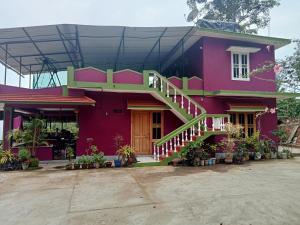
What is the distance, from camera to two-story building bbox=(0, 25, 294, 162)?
32.3 ft

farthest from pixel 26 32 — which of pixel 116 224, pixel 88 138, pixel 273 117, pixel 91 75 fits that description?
pixel 273 117

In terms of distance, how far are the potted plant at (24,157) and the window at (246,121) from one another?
29.5 ft

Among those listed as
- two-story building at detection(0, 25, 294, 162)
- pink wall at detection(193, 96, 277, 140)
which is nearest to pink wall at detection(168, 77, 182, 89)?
two-story building at detection(0, 25, 294, 162)

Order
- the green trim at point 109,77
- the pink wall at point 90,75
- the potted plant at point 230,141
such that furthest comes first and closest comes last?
1. the potted plant at point 230,141
2. the green trim at point 109,77
3. the pink wall at point 90,75

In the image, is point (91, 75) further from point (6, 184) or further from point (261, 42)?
point (261, 42)

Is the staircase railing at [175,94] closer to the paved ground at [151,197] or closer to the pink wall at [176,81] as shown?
the pink wall at [176,81]

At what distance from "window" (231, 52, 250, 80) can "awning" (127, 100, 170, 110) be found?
392 centimetres

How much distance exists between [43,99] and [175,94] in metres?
5.23

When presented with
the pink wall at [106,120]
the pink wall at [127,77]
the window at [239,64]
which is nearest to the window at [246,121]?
the window at [239,64]

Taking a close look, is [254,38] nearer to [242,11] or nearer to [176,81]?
[176,81]

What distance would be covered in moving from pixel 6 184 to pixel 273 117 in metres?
11.8

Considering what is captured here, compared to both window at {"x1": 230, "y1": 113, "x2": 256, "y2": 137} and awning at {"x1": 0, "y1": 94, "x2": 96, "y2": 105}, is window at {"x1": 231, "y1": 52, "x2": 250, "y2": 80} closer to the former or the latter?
window at {"x1": 230, "y1": 113, "x2": 256, "y2": 137}

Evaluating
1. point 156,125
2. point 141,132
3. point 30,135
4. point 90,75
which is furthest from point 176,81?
point 30,135

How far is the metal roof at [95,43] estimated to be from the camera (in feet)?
32.3
